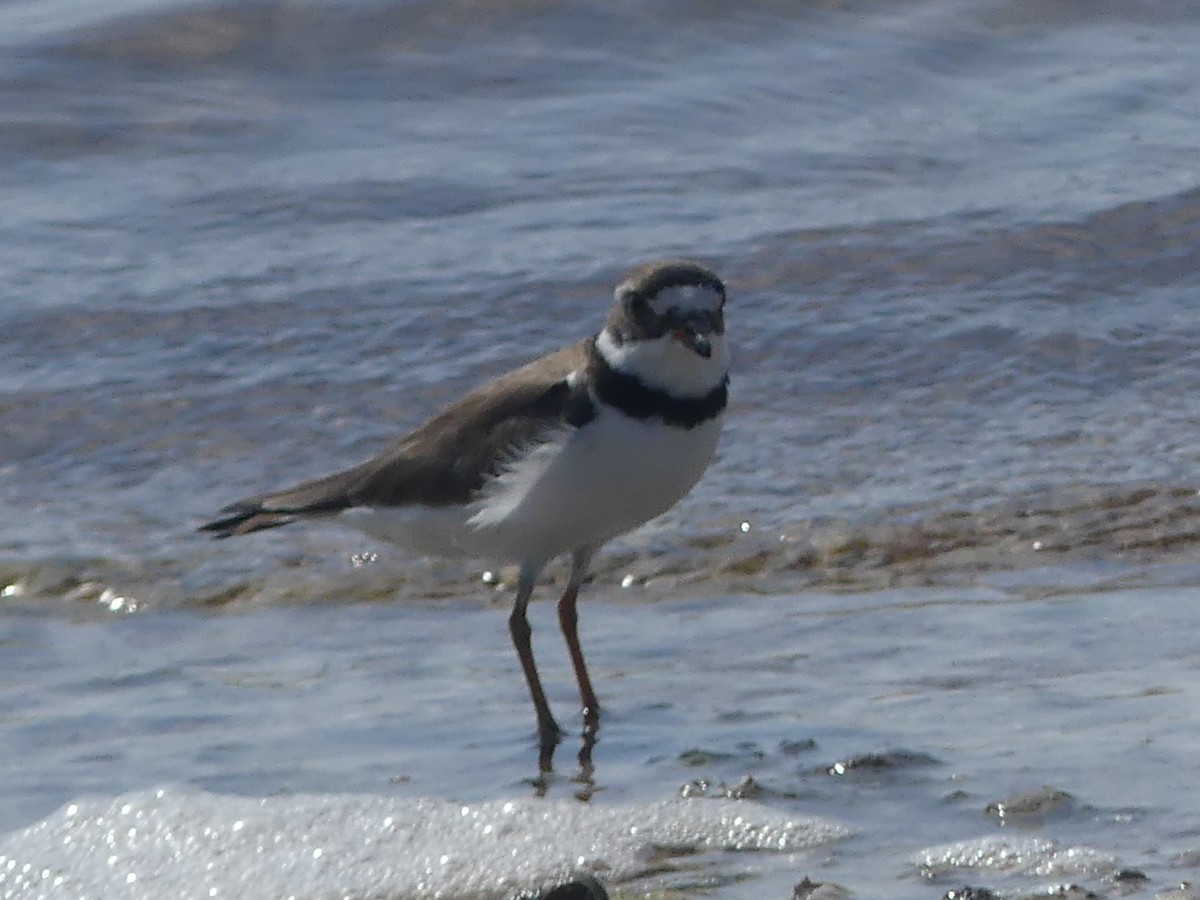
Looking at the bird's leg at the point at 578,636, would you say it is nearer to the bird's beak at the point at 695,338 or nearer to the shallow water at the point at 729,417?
the shallow water at the point at 729,417

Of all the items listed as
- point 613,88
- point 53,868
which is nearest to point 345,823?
point 53,868

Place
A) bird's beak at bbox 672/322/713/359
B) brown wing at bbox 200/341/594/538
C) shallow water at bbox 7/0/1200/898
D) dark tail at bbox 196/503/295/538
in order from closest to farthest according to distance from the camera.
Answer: shallow water at bbox 7/0/1200/898 → bird's beak at bbox 672/322/713/359 → brown wing at bbox 200/341/594/538 → dark tail at bbox 196/503/295/538

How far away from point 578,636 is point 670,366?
0.99 metres

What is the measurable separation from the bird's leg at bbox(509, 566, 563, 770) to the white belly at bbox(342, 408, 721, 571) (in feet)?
0.23

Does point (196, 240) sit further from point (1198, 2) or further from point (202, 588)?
point (1198, 2)

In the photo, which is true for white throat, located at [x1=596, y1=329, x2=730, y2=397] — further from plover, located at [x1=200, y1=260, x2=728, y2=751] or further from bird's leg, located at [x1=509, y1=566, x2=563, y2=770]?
bird's leg, located at [x1=509, y1=566, x2=563, y2=770]

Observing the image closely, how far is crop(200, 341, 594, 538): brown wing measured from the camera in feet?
17.1

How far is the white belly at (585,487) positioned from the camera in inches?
199

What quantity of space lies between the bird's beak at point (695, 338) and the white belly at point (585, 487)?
0.62 ft

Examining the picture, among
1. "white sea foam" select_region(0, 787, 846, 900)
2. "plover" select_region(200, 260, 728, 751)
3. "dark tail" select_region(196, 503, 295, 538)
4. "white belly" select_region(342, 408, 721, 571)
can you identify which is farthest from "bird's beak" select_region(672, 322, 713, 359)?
"dark tail" select_region(196, 503, 295, 538)

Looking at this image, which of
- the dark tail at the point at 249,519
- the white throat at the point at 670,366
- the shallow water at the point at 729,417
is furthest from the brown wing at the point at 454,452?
the shallow water at the point at 729,417

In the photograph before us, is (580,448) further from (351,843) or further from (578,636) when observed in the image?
(351,843)

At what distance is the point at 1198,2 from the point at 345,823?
8913 mm

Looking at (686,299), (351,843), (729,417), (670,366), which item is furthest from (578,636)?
(729,417)
